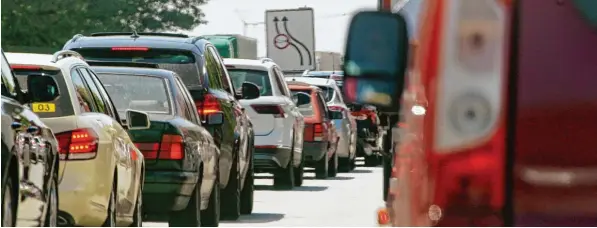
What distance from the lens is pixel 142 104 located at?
14688 mm

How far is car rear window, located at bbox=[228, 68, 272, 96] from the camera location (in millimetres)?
22781

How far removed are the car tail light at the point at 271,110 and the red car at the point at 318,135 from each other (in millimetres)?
5008

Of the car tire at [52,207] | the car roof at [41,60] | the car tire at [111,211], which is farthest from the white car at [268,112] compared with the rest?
the car tire at [52,207]

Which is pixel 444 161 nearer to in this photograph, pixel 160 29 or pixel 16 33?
pixel 16 33

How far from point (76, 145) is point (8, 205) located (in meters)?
2.24

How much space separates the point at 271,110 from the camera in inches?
896

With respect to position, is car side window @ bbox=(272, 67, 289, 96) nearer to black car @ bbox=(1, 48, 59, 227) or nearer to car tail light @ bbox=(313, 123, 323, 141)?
car tail light @ bbox=(313, 123, 323, 141)

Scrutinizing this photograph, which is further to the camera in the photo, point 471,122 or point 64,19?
point 64,19

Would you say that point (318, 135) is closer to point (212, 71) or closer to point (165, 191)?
point (212, 71)

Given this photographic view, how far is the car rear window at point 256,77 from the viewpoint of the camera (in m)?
22.8

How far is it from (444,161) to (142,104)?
922 cm

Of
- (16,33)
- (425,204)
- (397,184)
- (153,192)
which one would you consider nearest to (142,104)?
(153,192)

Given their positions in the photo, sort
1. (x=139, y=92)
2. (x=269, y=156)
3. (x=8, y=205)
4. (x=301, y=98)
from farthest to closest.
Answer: (x=301, y=98), (x=269, y=156), (x=139, y=92), (x=8, y=205)

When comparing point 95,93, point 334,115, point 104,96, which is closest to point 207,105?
point 104,96
